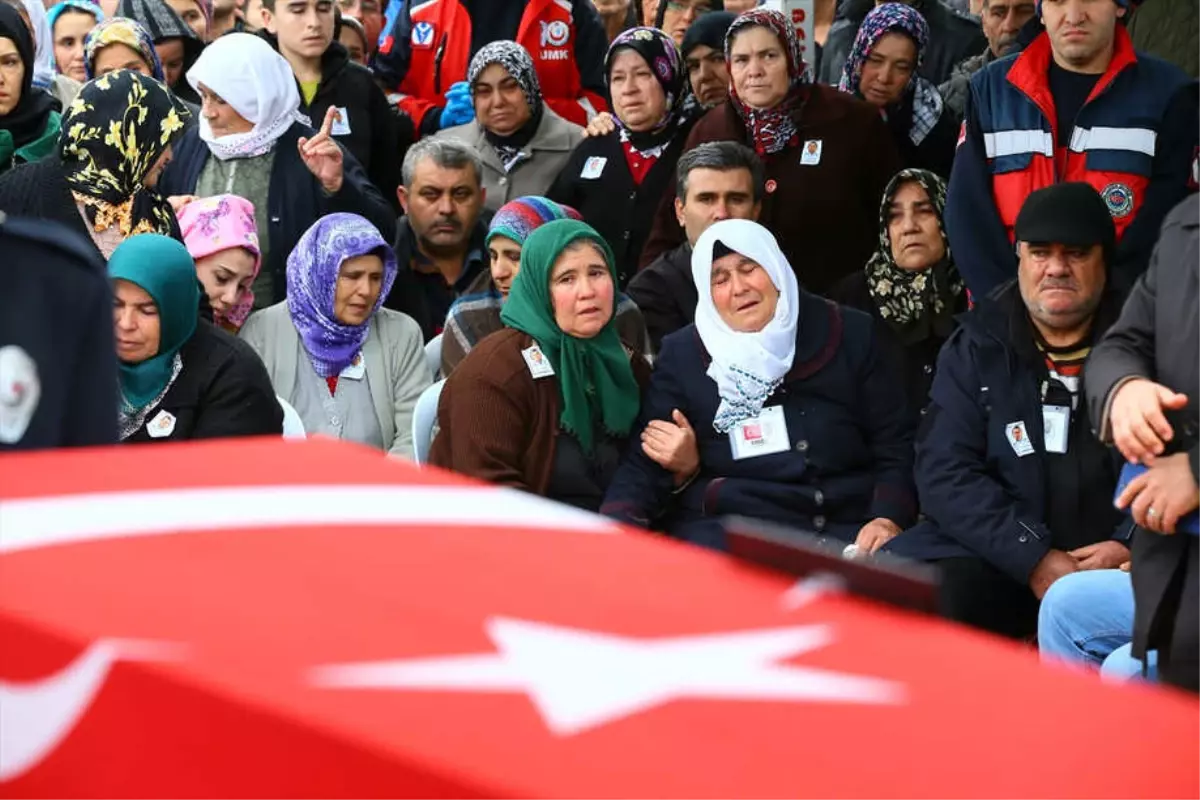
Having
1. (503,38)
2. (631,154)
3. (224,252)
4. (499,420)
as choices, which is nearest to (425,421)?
(499,420)

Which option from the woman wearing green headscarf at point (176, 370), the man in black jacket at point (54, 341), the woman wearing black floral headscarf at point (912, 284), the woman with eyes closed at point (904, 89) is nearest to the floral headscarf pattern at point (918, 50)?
the woman with eyes closed at point (904, 89)

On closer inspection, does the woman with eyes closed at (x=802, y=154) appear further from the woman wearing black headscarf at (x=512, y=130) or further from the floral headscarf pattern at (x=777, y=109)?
the woman wearing black headscarf at (x=512, y=130)

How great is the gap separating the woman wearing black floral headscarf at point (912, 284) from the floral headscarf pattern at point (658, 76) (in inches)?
39.3

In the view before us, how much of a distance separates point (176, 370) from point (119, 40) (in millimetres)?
2303

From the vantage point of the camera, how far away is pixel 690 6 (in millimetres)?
7062

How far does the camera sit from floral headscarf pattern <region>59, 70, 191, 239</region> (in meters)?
5.22

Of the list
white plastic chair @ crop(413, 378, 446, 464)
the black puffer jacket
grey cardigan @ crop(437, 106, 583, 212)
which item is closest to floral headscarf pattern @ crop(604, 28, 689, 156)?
grey cardigan @ crop(437, 106, 583, 212)

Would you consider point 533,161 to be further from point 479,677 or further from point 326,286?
point 479,677

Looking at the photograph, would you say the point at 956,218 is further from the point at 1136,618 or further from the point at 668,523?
the point at 1136,618

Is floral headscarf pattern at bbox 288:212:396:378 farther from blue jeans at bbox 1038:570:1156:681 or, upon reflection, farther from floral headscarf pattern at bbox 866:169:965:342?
blue jeans at bbox 1038:570:1156:681

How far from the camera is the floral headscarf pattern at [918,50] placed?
19.5ft

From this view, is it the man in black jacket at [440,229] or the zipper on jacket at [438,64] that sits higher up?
the zipper on jacket at [438,64]

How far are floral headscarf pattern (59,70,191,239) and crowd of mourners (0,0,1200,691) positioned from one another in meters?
0.01

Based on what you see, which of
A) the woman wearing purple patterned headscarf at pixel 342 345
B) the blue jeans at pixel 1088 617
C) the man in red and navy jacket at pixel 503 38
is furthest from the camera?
the man in red and navy jacket at pixel 503 38
